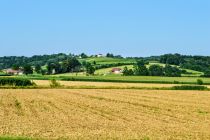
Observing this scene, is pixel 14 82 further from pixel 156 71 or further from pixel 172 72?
pixel 172 72

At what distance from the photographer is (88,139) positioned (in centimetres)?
2138

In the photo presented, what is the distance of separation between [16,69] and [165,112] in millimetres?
132760

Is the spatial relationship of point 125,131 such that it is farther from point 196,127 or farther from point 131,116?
point 131,116

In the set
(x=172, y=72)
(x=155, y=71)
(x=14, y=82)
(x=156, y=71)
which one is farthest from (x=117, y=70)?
(x=14, y=82)

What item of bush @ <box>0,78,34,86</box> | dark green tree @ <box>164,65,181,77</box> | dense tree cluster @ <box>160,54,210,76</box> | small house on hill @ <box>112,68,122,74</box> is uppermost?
dense tree cluster @ <box>160,54,210,76</box>

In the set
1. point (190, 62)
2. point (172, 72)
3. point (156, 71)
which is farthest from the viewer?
point (190, 62)

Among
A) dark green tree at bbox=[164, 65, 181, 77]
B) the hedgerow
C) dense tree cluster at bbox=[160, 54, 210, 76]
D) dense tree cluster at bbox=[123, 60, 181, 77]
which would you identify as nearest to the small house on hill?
dense tree cluster at bbox=[123, 60, 181, 77]

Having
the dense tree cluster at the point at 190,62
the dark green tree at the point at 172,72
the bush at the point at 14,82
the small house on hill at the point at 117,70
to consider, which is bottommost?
the bush at the point at 14,82

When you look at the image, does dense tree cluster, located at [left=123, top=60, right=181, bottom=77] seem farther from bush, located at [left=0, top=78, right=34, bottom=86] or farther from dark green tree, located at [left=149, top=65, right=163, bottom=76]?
bush, located at [left=0, top=78, right=34, bottom=86]

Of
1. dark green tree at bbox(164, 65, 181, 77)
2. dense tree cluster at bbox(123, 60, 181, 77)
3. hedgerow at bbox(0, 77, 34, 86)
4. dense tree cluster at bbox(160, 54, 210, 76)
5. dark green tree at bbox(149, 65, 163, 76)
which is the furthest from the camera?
dense tree cluster at bbox(160, 54, 210, 76)

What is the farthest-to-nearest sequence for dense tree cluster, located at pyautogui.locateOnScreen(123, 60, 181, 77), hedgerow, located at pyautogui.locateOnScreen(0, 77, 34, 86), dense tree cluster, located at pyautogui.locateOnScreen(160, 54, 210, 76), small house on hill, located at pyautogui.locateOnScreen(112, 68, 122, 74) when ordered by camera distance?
dense tree cluster, located at pyautogui.locateOnScreen(160, 54, 210, 76) < small house on hill, located at pyautogui.locateOnScreen(112, 68, 122, 74) < dense tree cluster, located at pyautogui.locateOnScreen(123, 60, 181, 77) < hedgerow, located at pyautogui.locateOnScreen(0, 77, 34, 86)

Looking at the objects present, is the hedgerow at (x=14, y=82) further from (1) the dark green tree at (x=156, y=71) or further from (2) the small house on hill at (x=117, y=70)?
(2) the small house on hill at (x=117, y=70)

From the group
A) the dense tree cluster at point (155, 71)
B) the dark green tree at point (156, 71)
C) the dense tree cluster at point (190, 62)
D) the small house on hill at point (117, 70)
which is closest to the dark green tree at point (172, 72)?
the dense tree cluster at point (155, 71)

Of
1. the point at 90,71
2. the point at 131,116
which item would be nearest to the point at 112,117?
the point at 131,116
